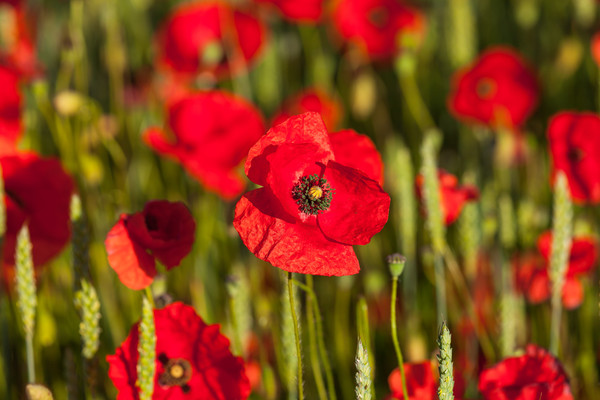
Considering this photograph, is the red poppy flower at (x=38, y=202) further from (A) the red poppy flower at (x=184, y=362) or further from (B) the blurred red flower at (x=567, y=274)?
(B) the blurred red flower at (x=567, y=274)

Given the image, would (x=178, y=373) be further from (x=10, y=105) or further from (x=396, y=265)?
(x=10, y=105)

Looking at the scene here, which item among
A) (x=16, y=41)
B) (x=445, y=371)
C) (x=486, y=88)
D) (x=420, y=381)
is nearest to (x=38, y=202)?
(x=420, y=381)

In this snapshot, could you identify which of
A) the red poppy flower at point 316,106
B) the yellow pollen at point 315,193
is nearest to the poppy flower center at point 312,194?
the yellow pollen at point 315,193

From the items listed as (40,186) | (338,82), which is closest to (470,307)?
(40,186)

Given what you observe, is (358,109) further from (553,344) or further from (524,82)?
(553,344)

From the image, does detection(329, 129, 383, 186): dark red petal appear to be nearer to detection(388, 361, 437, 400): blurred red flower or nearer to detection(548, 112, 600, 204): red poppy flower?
detection(388, 361, 437, 400): blurred red flower

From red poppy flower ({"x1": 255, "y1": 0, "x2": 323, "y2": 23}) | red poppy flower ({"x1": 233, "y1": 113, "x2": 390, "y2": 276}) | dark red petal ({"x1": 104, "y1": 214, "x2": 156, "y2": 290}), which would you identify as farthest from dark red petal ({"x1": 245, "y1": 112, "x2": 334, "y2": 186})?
red poppy flower ({"x1": 255, "y1": 0, "x2": 323, "y2": 23})
